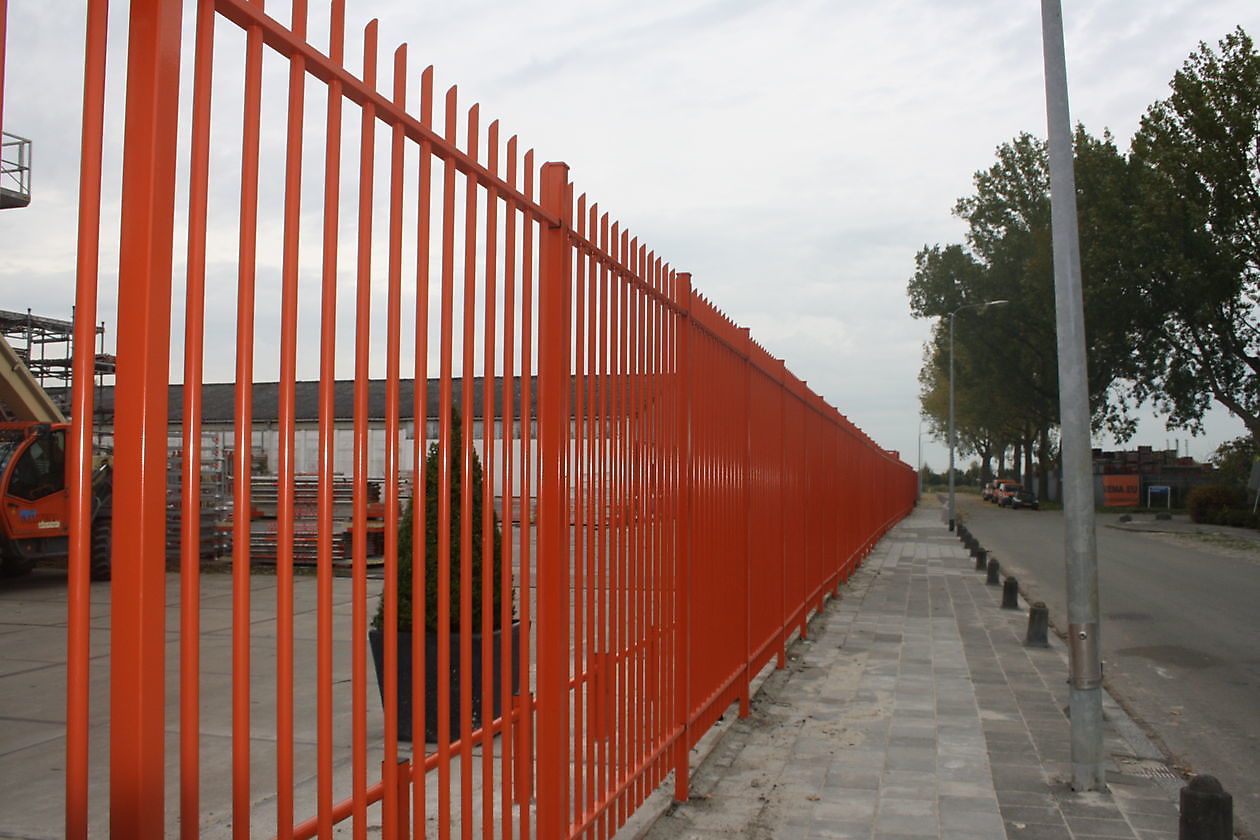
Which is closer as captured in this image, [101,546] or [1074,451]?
[1074,451]

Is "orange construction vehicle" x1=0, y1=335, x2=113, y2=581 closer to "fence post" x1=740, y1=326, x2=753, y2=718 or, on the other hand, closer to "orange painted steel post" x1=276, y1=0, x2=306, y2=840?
"fence post" x1=740, y1=326, x2=753, y2=718

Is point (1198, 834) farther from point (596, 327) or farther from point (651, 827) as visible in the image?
point (596, 327)

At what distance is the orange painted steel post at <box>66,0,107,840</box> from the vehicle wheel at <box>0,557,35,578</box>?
16.1 m

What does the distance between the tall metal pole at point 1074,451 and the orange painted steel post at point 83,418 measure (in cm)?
502

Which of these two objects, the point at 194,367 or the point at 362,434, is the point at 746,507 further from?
the point at 194,367

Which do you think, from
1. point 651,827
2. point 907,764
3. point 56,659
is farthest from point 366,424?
point 56,659

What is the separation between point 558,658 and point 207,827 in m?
2.25

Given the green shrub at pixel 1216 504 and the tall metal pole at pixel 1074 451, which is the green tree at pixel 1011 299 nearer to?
the green shrub at pixel 1216 504

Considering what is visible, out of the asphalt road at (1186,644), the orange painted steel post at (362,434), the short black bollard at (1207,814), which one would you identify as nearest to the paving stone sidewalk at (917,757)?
the asphalt road at (1186,644)

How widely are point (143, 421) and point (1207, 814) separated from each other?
3576 mm

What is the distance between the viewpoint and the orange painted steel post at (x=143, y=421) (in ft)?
4.99

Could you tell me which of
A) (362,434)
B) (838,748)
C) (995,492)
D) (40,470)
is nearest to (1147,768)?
(838,748)

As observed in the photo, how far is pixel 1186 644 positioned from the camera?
417 inches

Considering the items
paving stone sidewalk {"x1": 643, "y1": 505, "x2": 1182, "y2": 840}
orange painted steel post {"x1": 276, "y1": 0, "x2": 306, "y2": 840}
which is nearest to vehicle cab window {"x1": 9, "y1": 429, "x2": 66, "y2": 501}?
paving stone sidewalk {"x1": 643, "y1": 505, "x2": 1182, "y2": 840}
